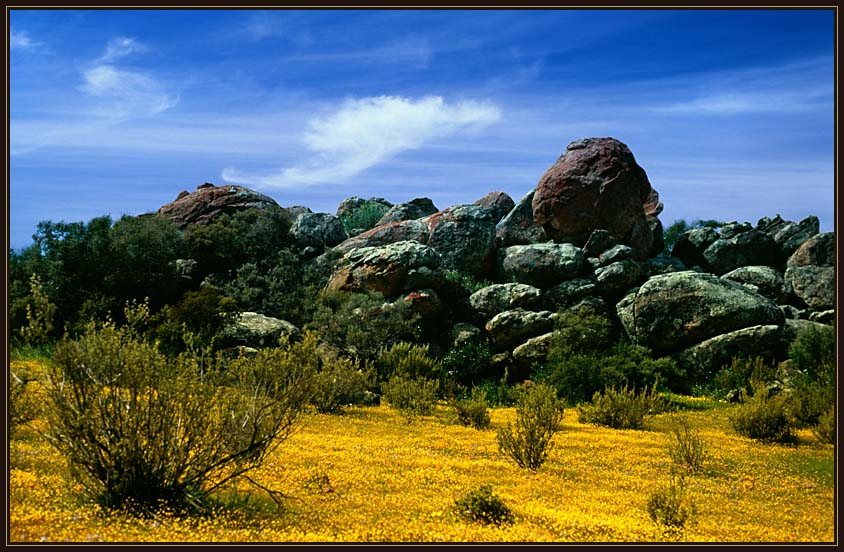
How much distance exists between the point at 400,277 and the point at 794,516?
2160cm

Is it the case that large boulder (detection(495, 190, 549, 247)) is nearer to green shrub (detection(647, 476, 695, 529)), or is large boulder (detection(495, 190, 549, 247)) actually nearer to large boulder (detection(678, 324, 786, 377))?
large boulder (detection(678, 324, 786, 377))

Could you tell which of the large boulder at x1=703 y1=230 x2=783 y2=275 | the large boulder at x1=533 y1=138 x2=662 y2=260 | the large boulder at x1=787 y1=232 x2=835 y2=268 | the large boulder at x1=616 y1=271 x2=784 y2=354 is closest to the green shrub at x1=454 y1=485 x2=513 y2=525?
the large boulder at x1=616 y1=271 x2=784 y2=354

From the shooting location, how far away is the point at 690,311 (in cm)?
2742

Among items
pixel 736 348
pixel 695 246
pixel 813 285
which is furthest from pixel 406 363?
pixel 695 246

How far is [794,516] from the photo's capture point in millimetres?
10055

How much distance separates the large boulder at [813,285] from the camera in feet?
103

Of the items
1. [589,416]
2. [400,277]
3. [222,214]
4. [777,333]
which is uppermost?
[222,214]

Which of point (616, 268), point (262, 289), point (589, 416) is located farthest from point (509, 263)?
point (589, 416)

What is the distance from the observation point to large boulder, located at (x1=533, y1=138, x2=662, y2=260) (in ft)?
119

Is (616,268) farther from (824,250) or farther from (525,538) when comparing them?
(525,538)

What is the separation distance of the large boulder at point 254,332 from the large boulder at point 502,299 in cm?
818

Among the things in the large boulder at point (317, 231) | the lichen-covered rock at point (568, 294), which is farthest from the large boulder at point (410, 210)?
the lichen-covered rock at point (568, 294)

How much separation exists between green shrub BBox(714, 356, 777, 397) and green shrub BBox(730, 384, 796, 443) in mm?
6466

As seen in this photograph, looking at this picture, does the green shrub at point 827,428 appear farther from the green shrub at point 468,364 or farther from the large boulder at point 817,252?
the large boulder at point 817,252
